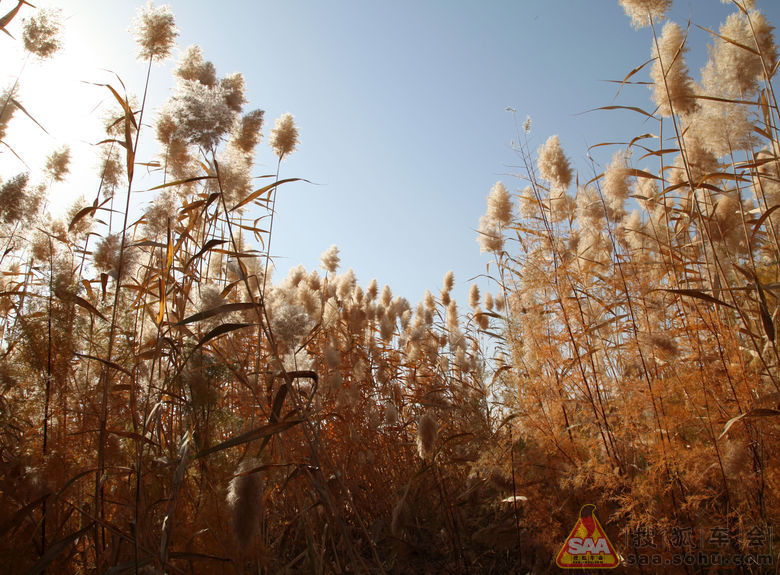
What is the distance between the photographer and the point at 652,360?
178 cm

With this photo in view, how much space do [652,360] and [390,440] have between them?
1.40m

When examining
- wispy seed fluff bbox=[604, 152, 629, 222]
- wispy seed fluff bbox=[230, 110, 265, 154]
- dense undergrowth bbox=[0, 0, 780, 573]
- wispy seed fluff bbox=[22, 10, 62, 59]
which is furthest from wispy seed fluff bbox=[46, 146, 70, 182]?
wispy seed fluff bbox=[604, 152, 629, 222]

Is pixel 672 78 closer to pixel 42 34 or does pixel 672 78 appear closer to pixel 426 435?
pixel 426 435

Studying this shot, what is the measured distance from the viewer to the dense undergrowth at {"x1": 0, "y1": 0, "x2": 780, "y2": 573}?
130 centimetres

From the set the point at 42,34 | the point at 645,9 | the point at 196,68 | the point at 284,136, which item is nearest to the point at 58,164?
the point at 42,34

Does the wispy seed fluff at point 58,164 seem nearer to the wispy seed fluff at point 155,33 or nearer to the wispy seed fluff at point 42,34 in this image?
the wispy seed fluff at point 42,34

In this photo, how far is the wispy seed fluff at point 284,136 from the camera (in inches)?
101

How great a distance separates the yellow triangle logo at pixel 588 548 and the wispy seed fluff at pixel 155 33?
253 cm

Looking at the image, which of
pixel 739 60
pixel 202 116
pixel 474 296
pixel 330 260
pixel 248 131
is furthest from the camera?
pixel 474 296

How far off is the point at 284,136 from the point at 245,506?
2130 millimetres

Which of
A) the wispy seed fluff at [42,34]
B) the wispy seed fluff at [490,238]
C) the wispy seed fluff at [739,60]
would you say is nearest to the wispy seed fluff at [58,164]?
the wispy seed fluff at [42,34]

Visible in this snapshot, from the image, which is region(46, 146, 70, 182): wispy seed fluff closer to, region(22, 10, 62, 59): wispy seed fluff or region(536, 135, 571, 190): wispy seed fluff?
region(22, 10, 62, 59): wispy seed fluff

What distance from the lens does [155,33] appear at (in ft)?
6.60

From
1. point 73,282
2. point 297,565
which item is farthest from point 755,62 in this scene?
point 73,282
